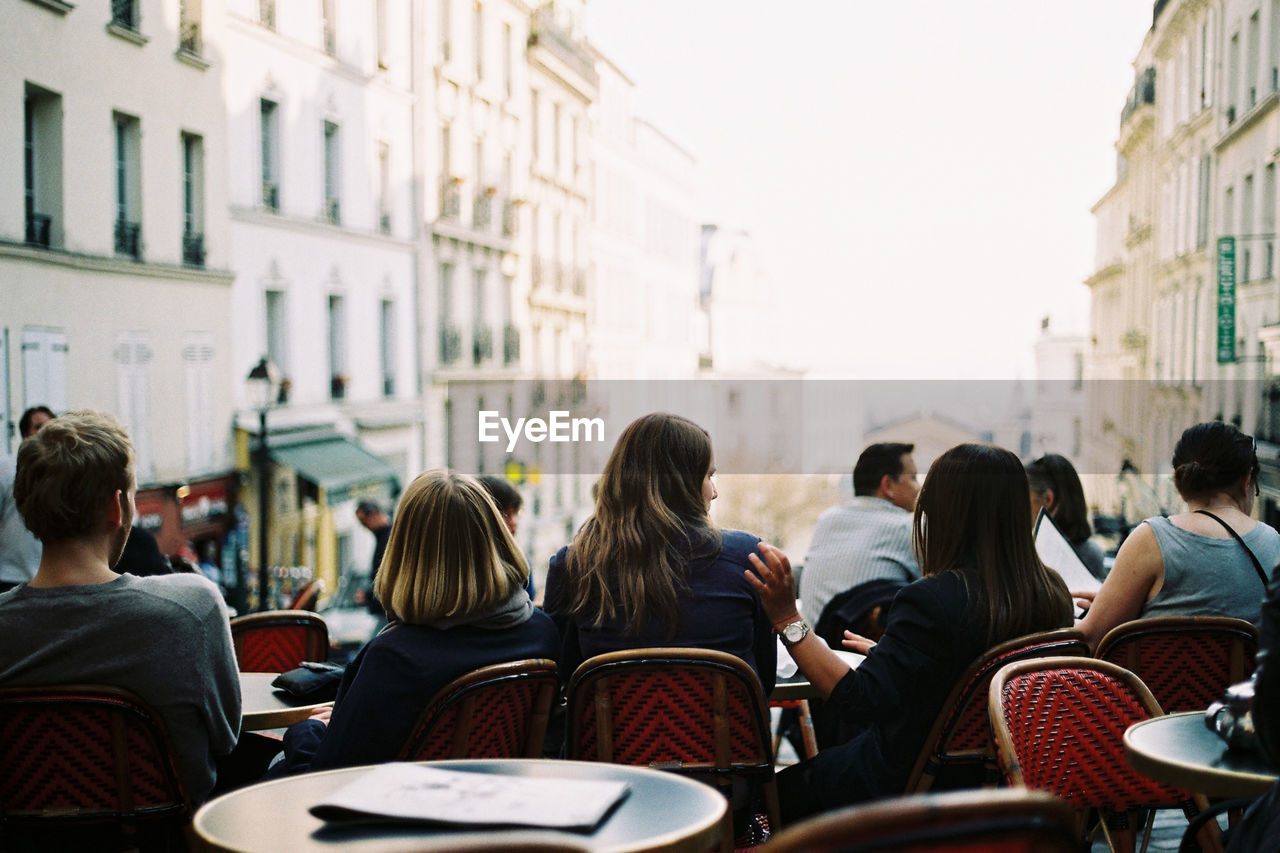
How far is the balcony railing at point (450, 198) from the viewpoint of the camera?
18.1 ft

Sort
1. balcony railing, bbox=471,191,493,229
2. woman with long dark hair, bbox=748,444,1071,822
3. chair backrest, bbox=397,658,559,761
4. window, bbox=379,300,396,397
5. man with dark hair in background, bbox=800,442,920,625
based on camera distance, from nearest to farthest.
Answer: chair backrest, bbox=397,658,559,761 → woman with long dark hair, bbox=748,444,1071,822 → man with dark hair in background, bbox=800,442,920,625 → balcony railing, bbox=471,191,493,229 → window, bbox=379,300,396,397

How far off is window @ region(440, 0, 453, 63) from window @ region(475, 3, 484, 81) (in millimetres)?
113

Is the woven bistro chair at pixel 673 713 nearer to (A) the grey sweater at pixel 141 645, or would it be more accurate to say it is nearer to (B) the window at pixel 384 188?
(A) the grey sweater at pixel 141 645

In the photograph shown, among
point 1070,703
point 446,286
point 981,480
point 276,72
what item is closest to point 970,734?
point 1070,703

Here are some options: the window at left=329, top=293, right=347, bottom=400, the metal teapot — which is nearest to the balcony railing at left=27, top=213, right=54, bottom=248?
the window at left=329, top=293, right=347, bottom=400

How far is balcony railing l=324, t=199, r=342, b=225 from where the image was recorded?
554 centimetres

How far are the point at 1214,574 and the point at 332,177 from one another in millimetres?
3977

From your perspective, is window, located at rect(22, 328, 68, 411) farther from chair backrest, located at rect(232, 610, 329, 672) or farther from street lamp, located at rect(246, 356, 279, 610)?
chair backrest, located at rect(232, 610, 329, 672)

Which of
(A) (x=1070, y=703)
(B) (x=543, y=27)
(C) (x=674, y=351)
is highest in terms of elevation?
(B) (x=543, y=27)

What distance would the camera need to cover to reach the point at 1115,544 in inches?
203

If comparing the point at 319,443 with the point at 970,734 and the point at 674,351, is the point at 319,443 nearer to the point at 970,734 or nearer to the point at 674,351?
the point at 674,351

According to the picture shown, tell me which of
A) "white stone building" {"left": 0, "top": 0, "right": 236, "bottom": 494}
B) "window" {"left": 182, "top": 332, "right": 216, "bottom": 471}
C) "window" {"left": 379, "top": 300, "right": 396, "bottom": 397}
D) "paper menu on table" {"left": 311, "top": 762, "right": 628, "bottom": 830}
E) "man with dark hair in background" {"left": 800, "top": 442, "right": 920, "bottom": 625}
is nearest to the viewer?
"paper menu on table" {"left": 311, "top": 762, "right": 628, "bottom": 830}

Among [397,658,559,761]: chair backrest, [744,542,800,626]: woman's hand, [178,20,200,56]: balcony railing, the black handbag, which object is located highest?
[178,20,200,56]: balcony railing

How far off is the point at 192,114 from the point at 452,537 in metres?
3.49
